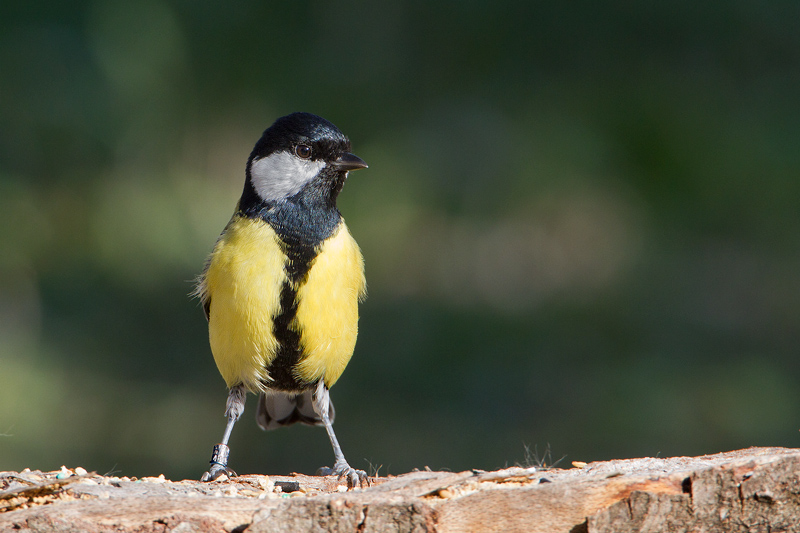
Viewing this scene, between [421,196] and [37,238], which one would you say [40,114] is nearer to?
[37,238]

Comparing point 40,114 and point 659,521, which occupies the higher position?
point 40,114

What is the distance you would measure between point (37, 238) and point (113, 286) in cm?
59

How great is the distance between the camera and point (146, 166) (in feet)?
19.7

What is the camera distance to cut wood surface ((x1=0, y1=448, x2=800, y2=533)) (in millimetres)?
1720

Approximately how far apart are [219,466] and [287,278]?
2.28 feet

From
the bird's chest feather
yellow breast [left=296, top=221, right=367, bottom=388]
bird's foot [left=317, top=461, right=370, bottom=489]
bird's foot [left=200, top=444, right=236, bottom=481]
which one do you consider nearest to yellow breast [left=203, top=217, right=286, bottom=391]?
the bird's chest feather

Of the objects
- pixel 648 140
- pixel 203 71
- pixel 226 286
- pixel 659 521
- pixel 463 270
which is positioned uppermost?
pixel 203 71

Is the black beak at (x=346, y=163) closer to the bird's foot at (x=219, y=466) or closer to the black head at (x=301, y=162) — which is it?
the black head at (x=301, y=162)

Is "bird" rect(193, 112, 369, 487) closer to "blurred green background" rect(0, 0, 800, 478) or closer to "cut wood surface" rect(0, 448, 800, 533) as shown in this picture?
"cut wood surface" rect(0, 448, 800, 533)

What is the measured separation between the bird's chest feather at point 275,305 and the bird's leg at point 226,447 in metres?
0.09

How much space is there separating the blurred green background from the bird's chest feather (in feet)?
9.01

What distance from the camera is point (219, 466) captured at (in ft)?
9.44

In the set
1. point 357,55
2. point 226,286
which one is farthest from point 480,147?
point 226,286

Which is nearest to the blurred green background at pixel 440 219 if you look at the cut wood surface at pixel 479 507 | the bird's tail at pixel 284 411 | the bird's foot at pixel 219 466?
the bird's tail at pixel 284 411
